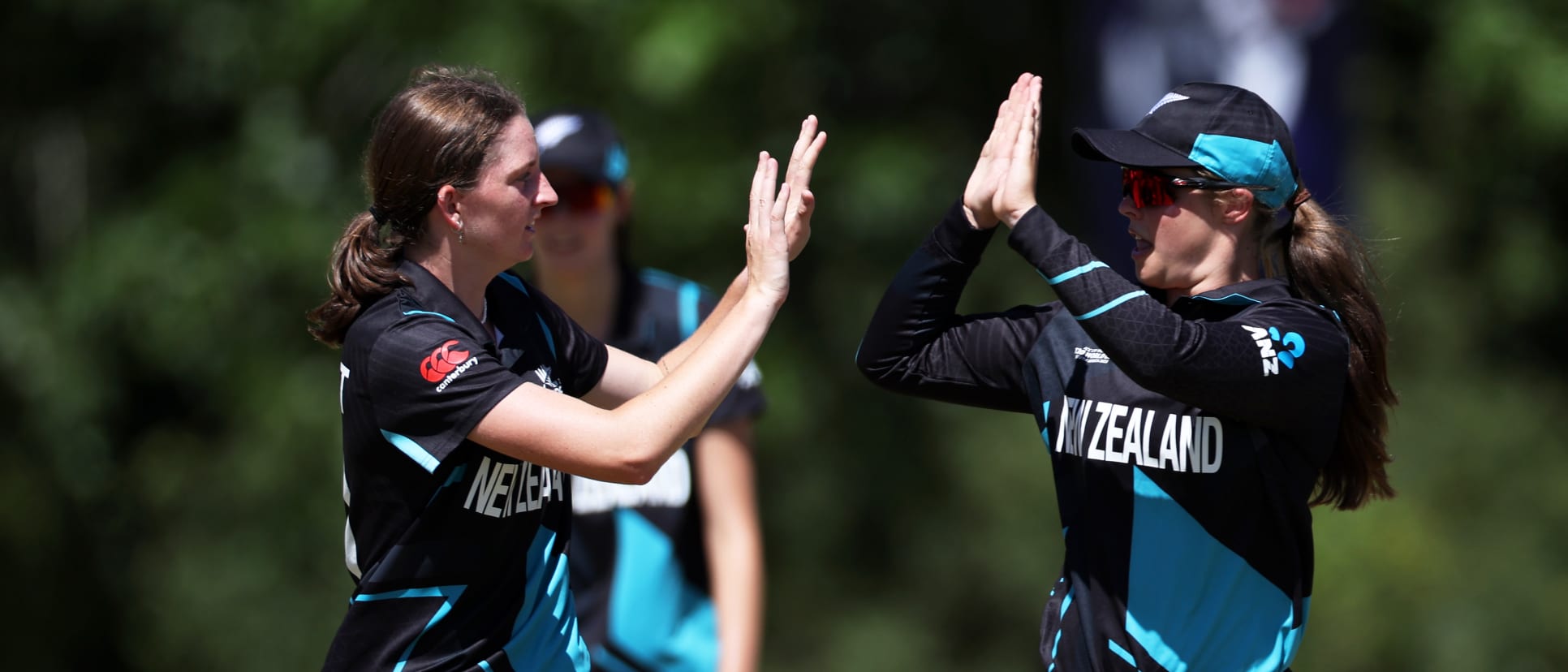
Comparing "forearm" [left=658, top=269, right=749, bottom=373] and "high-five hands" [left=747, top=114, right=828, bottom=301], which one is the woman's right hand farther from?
"forearm" [left=658, top=269, right=749, bottom=373]

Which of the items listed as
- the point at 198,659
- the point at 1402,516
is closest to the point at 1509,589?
the point at 1402,516

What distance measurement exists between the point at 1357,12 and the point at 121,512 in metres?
6.21

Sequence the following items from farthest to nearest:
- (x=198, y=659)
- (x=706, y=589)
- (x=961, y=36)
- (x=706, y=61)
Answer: (x=198, y=659) < (x=961, y=36) < (x=706, y=61) < (x=706, y=589)

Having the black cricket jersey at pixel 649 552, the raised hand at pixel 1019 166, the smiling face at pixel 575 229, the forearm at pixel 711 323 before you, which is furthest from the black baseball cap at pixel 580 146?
the raised hand at pixel 1019 166

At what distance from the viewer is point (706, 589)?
10.8 ft

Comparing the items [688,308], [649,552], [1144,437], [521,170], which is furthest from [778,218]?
[649,552]

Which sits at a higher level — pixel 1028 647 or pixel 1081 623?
pixel 1081 623

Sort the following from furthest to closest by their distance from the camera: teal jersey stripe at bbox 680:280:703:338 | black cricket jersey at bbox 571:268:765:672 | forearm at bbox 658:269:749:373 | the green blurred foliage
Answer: the green blurred foliage < teal jersey stripe at bbox 680:280:703:338 < black cricket jersey at bbox 571:268:765:672 < forearm at bbox 658:269:749:373

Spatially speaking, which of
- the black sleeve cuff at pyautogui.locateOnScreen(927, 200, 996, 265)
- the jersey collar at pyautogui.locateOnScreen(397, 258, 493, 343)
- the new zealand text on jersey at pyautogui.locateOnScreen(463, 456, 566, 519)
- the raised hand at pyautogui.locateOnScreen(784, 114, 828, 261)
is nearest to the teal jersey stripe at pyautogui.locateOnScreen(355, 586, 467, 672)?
the new zealand text on jersey at pyautogui.locateOnScreen(463, 456, 566, 519)

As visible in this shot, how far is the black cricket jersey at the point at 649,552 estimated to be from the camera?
10.5 feet

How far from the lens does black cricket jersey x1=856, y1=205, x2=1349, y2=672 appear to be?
200cm

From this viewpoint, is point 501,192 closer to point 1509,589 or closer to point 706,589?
point 706,589

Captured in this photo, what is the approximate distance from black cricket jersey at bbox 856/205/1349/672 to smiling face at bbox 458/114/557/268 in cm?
66

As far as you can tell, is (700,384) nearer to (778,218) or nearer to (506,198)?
(778,218)
